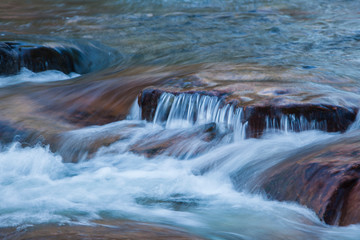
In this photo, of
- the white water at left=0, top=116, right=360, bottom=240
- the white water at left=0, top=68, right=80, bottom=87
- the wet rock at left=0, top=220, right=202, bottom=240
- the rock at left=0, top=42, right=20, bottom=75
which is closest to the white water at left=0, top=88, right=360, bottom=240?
the white water at left=0, top=116, right=360, bottom=240

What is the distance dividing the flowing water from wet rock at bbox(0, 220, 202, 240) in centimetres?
19

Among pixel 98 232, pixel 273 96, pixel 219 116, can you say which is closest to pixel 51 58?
pixel 219 116

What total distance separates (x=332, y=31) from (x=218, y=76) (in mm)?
3791

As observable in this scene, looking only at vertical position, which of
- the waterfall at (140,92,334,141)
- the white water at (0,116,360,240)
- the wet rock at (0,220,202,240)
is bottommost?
the white water at (0,116,360,240)

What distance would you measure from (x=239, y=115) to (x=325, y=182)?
5.20 ft

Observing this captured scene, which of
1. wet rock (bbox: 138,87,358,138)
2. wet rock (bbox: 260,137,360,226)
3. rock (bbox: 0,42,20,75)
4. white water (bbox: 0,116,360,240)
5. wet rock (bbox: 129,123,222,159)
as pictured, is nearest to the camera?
wet rock (bbox: 260,137,360,226)

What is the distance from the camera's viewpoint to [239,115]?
462 centimetres

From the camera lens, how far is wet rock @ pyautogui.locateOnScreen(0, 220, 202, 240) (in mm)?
2658

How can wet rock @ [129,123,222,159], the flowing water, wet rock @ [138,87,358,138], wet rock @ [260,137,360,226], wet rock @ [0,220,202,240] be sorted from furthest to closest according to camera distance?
wet rock @ [129,123,222,159] < wet rock @ [138,87,358,138] < the flowing water < wet rock @ [260,137,360,226] < wet rock @ [0,220,202,240]

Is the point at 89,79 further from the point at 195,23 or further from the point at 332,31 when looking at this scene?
the point at 332,31

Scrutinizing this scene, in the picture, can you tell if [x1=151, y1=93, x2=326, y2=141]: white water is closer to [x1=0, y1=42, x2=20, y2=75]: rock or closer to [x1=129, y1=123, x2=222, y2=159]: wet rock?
[x1=129, y1=123, x2=222, y2=159]: wet rock

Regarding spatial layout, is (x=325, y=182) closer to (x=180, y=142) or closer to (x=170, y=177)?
(x=170, y=177)

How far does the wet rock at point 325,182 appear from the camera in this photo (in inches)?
119

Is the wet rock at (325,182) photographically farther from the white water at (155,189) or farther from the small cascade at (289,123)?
the small cascade at (289,123)
